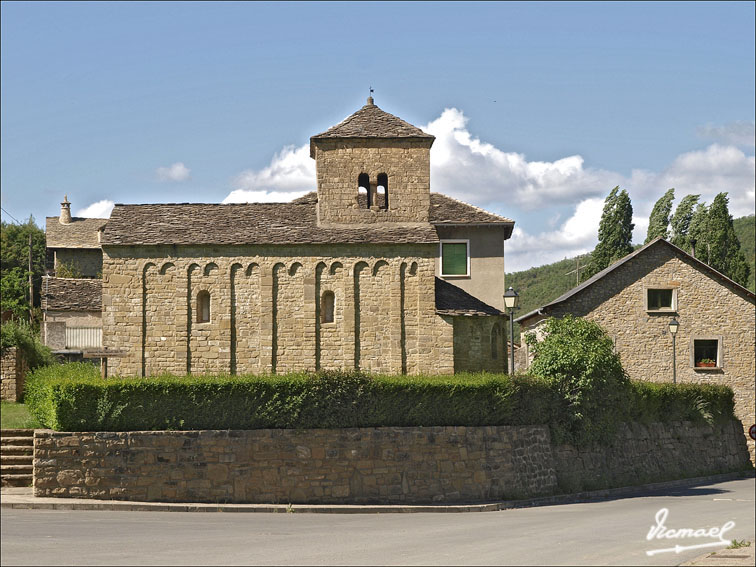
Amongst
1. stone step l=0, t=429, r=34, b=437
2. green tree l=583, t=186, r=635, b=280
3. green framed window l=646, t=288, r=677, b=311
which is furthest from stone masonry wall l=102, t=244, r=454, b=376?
green tree l=583, t=186, r=635, b=280

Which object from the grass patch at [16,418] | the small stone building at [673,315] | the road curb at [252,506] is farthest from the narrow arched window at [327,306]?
the small stone building at [673,315]

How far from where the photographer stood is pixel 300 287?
115 ft

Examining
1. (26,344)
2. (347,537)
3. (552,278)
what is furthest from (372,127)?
(552,278)

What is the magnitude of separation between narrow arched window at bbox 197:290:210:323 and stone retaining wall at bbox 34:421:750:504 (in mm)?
9750

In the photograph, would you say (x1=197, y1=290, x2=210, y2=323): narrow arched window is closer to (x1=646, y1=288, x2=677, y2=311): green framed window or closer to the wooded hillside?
(x1=646, y1=288, x2=677, y2=311): green framed window

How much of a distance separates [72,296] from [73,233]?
926 inches

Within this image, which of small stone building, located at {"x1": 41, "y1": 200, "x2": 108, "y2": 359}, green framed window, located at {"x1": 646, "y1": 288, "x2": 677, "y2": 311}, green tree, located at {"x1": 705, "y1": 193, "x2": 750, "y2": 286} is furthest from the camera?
green tree, located at {"x1": 705, "y1": 193, "x2": 750, "y2": 286}

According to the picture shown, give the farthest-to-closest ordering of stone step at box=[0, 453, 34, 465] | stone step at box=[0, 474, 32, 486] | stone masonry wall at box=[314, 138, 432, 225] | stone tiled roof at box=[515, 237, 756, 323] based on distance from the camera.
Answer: stone tiled roof at box=[515, 237, 756, 323], stone masonry wall at box=[314, 138, 432, 225], stone step at box=[0, 453, 34, 465], stone step at box=[0, 474, 32, 486]

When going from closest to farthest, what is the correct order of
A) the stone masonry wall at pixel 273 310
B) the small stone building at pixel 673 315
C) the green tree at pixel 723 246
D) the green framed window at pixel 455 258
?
the stone masonry wall at pixel 273 310, the small stone building at pixel 673 315, the green framed window at pixel 455 258, the green tree at pixel 723 246

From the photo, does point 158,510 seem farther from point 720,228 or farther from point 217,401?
point 720,228

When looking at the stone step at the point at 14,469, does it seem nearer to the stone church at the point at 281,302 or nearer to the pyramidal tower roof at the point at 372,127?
the stone church at the point at 281,302

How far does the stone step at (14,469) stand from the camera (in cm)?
2503

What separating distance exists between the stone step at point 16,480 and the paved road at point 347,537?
328cm

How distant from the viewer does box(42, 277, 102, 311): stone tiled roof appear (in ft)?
145
